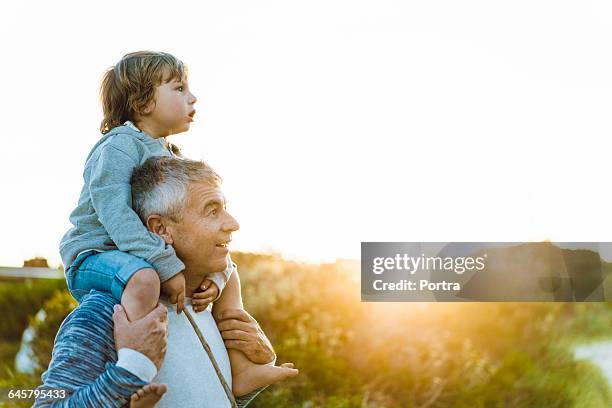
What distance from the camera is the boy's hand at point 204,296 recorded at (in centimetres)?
202

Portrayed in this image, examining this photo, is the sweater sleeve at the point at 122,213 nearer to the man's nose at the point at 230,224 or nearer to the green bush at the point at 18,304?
the man's nose at the point at 230,224

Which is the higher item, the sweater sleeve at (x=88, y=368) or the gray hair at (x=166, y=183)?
the gray hair at (x=166, y=183)

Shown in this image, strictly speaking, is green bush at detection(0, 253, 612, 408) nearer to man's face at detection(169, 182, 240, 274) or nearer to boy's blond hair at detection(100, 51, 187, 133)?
boy's blond hair at detection(100, 51, 187, 133)

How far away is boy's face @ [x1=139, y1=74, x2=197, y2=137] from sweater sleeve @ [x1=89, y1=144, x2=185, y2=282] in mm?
169

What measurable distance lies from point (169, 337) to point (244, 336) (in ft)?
0.66

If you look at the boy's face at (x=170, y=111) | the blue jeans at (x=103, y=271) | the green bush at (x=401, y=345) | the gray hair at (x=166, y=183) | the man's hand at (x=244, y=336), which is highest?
the boy's face at (x=170, y=111)

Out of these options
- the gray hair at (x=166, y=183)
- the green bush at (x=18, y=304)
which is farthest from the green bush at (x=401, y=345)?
the gray hair at (x=166, y=183)

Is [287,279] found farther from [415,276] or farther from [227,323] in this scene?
[227,323]

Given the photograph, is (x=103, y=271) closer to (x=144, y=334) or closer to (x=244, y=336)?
(x=144, y=334)

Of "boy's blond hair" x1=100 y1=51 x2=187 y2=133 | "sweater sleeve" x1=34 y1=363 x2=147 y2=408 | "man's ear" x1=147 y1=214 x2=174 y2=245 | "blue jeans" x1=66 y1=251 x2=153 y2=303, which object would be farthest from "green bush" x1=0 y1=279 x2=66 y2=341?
"sweater sleeve" x1=34 y1=363 x2=147 y2=408

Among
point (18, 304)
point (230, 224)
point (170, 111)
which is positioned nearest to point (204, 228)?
point (230, 224)

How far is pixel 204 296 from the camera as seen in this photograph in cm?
202

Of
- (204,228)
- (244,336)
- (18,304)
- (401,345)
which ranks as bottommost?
(401,345)

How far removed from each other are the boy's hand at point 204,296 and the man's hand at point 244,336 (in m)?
0.09
